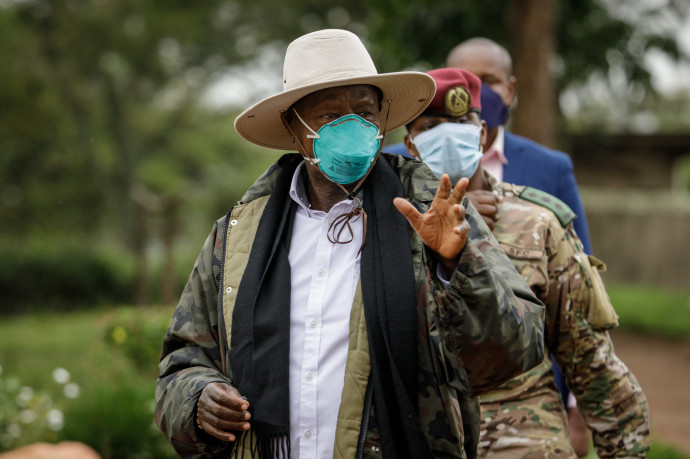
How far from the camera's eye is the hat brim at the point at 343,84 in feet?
8.11

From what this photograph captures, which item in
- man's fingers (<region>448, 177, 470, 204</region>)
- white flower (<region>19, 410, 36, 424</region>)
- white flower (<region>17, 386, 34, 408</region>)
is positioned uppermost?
man's fingers (<region>448, 177, 470, 204</region>)

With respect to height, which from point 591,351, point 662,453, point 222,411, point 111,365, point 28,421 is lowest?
point 662,453

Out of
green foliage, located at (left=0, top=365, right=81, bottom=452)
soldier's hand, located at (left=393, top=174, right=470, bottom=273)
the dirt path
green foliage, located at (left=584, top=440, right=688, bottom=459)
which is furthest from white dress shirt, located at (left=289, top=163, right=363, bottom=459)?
the dirt path

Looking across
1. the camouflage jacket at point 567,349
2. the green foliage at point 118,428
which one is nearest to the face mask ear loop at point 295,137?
the camouflage jacket at point 567,349

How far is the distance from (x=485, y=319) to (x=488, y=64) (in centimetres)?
213

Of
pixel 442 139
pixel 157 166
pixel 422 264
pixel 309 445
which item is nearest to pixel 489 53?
pixel 442 139

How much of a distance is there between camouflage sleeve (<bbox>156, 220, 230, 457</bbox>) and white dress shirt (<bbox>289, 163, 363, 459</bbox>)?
0.24 meters

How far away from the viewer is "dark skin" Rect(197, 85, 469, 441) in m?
2.01

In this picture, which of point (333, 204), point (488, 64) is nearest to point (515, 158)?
point (488, 64)

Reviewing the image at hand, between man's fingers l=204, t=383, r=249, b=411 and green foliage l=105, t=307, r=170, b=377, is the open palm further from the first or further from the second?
green foliage l=105, t=307, r=170, b=377

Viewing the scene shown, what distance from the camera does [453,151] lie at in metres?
2.80

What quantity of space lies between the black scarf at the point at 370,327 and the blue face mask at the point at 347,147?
0.22 feet

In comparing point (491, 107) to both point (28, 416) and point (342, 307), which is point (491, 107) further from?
point (28, 416)

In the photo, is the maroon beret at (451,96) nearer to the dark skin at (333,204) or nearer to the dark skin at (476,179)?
the dark skin at (476,179)
